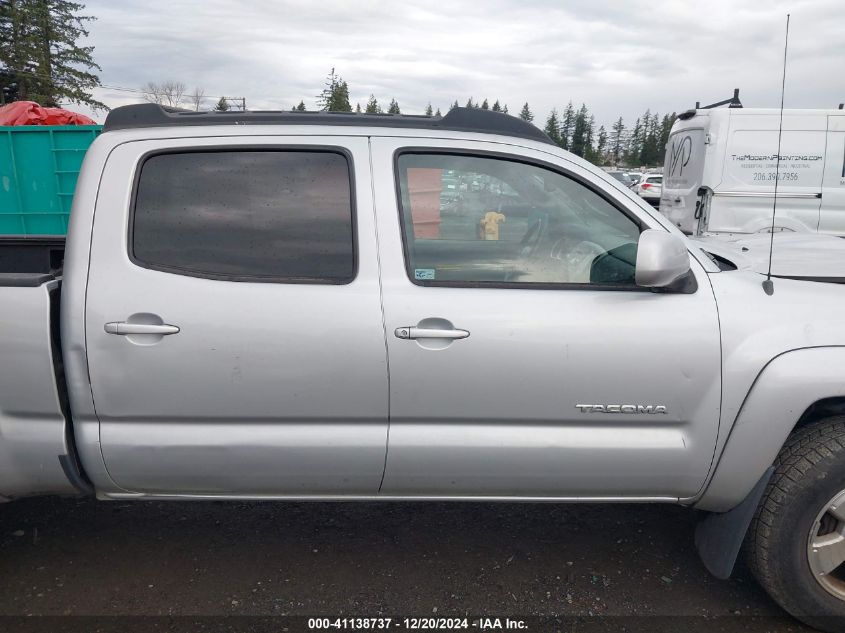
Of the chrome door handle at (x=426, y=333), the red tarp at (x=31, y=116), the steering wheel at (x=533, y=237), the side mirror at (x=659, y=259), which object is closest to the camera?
the side mirror at (x=659, y=259)

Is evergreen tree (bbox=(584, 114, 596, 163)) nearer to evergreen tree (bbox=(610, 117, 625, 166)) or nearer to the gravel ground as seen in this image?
evergreen tree (bbox=(610, 117, 625, 166))

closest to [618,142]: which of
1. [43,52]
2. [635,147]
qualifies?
[635,147]

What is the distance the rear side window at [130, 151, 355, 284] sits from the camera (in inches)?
95.5

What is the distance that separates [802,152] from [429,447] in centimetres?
788

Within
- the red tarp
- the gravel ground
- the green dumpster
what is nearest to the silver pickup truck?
the gravel ground

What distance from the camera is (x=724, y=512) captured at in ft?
8.52

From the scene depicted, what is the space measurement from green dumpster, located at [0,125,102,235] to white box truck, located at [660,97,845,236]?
350 inches

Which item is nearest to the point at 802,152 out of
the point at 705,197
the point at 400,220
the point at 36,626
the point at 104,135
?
the point at 705,197

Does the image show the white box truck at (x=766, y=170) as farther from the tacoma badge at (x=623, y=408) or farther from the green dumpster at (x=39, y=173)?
the green dumpster at (x=39, y=173)

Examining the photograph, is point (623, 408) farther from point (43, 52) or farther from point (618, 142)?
point (618, 142)

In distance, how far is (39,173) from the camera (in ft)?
33.0

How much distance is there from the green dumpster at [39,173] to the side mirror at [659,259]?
32.3 ft

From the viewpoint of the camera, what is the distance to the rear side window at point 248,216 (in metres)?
2.43

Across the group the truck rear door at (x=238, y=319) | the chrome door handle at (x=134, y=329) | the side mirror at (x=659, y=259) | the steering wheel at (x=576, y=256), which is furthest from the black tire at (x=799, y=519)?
the chrome door handle at (x=134, y=329)
